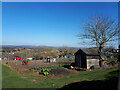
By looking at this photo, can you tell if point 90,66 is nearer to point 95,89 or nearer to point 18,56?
point 95,89

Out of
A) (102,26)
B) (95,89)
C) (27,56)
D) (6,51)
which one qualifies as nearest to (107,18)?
(102,26)

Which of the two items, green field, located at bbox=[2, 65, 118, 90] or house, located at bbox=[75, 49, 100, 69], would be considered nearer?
green field, located at bbox=[2, 65, 118, 90]

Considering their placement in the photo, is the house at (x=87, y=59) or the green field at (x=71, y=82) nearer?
the green field at (x=71, y=82)

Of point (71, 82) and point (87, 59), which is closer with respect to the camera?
point (71, 82)

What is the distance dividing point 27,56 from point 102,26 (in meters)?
20.5

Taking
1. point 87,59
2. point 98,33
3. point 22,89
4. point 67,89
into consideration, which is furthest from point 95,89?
point 98,33

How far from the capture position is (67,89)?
5.69 m

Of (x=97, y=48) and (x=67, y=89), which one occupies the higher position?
(x=97, y=48)

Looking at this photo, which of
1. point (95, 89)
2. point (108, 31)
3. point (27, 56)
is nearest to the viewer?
point (95, 89)

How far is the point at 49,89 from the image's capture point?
568cm

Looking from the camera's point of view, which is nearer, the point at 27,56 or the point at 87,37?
the point at 87,37

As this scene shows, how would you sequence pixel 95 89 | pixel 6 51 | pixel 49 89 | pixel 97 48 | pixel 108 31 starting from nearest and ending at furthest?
pixel 95 89, pixel 49 89, pixel 108 31, pixel 97 48, pixel 6 51

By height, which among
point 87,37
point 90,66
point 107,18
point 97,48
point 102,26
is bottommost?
point 90,66

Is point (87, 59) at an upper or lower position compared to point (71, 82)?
upper
